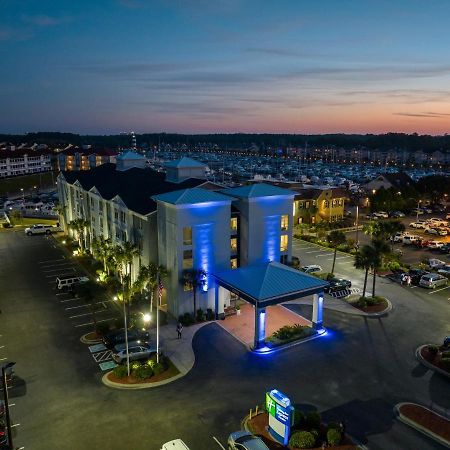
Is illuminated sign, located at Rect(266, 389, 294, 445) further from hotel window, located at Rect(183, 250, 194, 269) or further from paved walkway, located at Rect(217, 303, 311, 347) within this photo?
hotel window, located at Rect(183, 250, 194, 269)

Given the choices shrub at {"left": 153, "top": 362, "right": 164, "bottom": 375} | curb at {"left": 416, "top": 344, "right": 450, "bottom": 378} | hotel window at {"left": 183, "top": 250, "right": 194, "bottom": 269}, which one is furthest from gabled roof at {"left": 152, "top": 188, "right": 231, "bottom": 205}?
curb at {"left": 416, "top": 344, "right": 450, "bottom": 378}

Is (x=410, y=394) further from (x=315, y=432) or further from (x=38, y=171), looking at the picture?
(x=38, y=171)

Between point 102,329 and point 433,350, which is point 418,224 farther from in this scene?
point 102,329

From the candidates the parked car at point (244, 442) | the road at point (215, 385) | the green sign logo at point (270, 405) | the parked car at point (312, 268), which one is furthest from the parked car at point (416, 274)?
the parked car at point (244, 442)

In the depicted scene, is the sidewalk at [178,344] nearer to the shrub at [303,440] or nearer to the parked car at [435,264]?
the shrub at [303,440]

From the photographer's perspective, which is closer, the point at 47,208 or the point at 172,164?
the point at 172,164

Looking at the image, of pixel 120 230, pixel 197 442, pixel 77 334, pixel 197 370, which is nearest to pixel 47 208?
pixel 120 230
